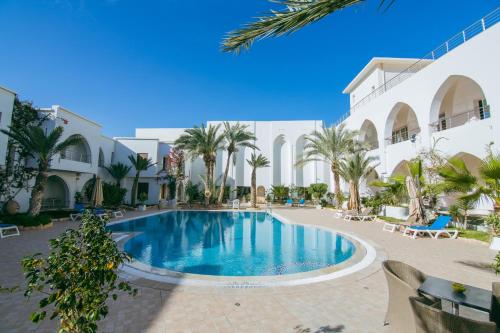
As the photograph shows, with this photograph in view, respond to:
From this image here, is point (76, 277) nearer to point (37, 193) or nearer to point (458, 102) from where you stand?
point (37, 193)

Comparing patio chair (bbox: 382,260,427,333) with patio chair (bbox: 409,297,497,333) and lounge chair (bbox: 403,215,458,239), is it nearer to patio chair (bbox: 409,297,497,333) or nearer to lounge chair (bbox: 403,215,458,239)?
patio chair (bbox: 409,297,497,333)

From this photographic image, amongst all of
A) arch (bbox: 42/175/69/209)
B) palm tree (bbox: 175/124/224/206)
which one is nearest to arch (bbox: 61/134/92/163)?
arch (bbox: 42/175/69/209)

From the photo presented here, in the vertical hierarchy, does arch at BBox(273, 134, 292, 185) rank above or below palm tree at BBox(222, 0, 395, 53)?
above

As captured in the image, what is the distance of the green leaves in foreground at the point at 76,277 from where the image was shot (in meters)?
1.57

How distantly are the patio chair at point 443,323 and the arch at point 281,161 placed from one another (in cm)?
2788

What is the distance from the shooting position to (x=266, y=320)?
323 cm

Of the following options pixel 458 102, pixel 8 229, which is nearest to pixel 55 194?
pixel 8 229

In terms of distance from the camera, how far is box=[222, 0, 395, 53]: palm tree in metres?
2.21

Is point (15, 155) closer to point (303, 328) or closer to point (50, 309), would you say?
point (50, 309)

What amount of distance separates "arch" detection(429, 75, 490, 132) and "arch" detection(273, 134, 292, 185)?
17.3 meters

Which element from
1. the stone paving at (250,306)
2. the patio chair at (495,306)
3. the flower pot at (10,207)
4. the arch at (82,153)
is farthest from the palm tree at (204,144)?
the patio chair at (495,306)

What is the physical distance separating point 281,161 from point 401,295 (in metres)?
28.0

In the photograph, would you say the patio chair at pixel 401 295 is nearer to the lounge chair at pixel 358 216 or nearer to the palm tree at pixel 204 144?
the lounge chair at pixel 358 216

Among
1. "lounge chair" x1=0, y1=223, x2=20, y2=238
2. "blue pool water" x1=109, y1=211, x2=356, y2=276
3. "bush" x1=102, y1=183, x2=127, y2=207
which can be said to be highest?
"bush" x1=102, y1=183, x2=127, y2=207
